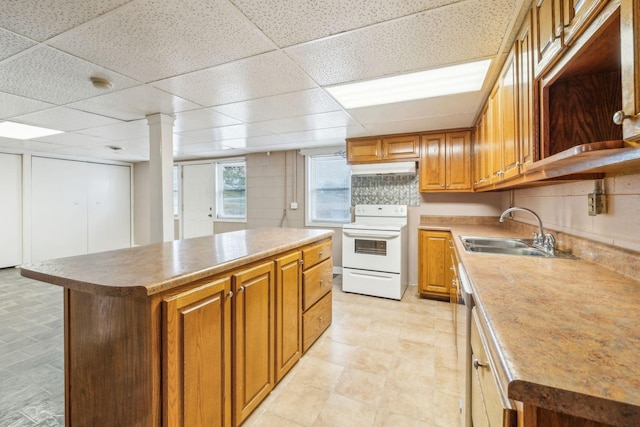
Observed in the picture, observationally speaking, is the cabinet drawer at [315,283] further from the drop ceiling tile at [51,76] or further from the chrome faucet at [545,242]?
the drop ceiling tile at [51,76]

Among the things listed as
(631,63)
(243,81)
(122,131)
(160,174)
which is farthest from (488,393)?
(122,131)

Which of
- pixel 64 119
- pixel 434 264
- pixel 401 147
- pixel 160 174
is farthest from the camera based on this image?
pixel 401 147

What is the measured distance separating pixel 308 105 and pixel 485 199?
2619 mm

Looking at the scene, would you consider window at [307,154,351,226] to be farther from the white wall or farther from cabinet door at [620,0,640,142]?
cabinet door at [620,0,640,142]

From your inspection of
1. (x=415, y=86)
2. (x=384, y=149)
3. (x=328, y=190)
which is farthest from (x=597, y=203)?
(x=328, y=190)

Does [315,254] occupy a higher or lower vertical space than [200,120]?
lower

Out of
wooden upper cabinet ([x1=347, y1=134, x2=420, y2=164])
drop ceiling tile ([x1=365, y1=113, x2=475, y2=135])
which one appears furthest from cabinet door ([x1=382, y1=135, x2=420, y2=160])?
drop ceiling tile ([x1=365, y1=113, x2=475, y2=135])

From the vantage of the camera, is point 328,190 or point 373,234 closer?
point 373,234

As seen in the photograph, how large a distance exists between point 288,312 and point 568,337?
158cm

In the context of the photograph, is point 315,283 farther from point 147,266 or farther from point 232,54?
point 232,54

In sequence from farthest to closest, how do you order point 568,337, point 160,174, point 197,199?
1. point 197,199
2. point 160,174
3. point 568,337

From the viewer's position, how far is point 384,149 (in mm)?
3922

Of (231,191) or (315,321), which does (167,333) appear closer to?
(315,321)

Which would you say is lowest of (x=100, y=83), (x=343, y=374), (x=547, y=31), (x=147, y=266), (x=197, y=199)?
(x=343, y=374)
